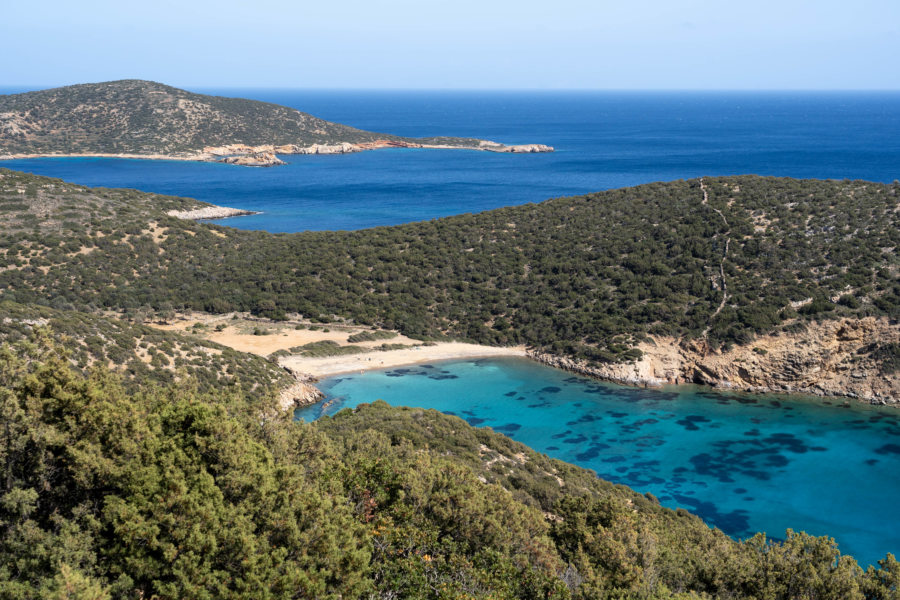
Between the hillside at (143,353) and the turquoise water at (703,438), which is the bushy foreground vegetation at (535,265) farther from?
the hillside at (143,353)

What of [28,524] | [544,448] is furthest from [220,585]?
[544,448]

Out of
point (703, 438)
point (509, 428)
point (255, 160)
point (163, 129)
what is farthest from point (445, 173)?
point (703, 438)

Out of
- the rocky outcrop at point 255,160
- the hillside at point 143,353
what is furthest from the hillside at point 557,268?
the rocky outcrop at point 255,160

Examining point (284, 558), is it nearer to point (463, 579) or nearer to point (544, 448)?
point (463, 579)

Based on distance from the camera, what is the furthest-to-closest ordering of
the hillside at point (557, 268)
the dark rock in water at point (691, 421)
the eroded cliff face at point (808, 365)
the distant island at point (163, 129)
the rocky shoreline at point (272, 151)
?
the distant island at point (163, 129) → the rocky shoreline at point (272, 151) → the hillside at point (557, 268) → the eroded cliff face at point (808, 365) → the dark rock in water at point (691, 421)

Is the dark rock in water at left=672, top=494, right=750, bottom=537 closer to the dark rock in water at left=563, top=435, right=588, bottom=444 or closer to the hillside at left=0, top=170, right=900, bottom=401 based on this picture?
the dark rock in water at left=563, top=435, right=588, bottom=444

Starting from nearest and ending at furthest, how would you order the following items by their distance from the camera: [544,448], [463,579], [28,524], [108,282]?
[28,524]
[463,579]
[544,448]
[108,282]
